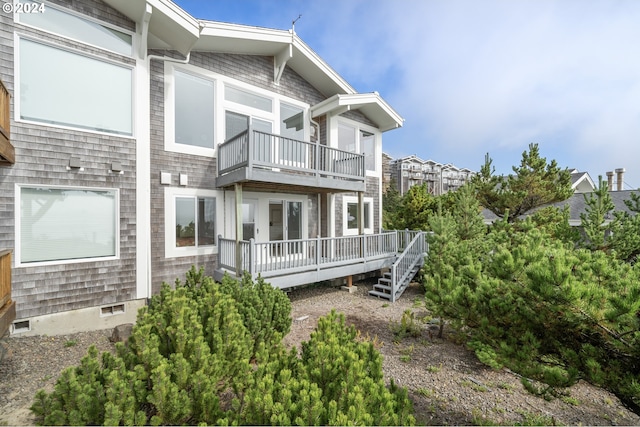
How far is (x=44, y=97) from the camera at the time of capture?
A: 6430 millimetres

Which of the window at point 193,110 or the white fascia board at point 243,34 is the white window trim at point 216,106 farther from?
the white fascia board at point 243,34

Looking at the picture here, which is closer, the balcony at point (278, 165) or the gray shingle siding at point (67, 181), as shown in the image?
the gray shingle siding at point (67, 181)

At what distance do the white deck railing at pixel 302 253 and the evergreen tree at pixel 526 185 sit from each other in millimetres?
5618

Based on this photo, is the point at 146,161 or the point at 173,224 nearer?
the point at 146,161

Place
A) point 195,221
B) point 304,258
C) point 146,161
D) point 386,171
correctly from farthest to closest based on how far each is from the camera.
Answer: point 386,171
point 304,258
point 195,221
point 146,161

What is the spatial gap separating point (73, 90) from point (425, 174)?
40585 millimetres

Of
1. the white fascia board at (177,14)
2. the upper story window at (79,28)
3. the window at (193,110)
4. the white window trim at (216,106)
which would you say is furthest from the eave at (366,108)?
the upper story window at (79,28)

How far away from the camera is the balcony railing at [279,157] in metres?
7.98

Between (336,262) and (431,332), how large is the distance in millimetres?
3542

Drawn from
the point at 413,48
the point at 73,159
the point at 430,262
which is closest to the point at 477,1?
the point at 413,48

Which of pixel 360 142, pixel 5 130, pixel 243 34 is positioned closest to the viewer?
pixel 5 130

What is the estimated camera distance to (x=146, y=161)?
7691 mm

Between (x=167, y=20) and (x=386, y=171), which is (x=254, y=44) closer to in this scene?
(x=167, y=20)

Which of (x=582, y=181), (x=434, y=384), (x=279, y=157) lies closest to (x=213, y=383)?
(x=434, y=384)
